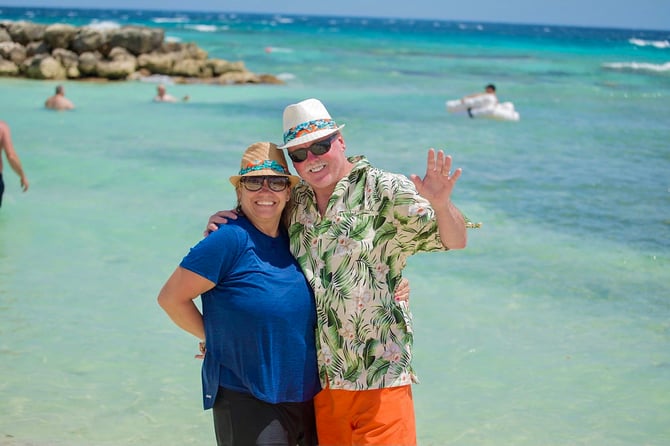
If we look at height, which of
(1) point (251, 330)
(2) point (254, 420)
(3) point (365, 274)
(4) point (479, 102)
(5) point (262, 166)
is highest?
(5) point (262, 166)

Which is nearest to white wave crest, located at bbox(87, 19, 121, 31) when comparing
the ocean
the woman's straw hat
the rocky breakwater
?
the rocky breakwater

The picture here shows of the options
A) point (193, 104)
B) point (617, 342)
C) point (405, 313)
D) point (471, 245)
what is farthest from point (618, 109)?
point (405, 313)

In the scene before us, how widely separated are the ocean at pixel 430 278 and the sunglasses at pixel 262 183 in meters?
2.15

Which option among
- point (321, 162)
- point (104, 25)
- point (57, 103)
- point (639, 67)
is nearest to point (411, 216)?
point (321, 162)

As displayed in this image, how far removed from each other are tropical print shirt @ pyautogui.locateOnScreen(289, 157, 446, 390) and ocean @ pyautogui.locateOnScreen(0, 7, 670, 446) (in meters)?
2.00

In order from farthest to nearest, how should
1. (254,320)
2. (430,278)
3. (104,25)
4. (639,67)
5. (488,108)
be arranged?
(104,25) → (639,67) → (488,108) → (430,278) → (254,320)

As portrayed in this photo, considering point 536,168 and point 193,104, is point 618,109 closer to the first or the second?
point 536,168

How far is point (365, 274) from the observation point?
3.04 meters

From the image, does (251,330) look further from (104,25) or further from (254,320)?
(104,25)

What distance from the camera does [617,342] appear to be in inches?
252

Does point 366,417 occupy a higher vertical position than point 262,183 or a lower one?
lower

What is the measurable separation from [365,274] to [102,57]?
90.9 feet

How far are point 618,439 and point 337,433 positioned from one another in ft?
8.48

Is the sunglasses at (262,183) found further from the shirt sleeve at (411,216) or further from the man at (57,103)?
the man at (57,103)
